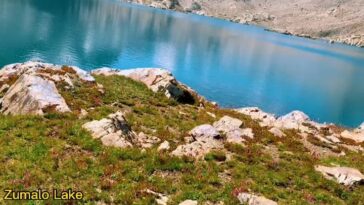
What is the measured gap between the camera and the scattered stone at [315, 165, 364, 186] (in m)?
23.4

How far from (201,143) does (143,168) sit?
6158 mm

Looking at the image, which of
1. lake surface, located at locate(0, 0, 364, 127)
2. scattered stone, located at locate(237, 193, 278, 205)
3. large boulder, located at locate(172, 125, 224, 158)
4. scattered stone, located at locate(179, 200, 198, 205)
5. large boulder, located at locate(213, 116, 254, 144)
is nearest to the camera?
scattered stone, located at locate(179, 200, 198, 205)

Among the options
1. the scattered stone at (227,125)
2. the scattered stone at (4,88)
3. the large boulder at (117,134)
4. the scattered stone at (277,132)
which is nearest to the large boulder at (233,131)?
the scattered stone at (227,125)

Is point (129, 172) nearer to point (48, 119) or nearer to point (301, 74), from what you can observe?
point (48, 119)

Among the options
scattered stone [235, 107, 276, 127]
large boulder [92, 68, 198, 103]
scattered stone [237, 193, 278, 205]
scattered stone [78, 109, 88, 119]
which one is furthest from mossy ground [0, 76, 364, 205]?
large boulder [92, 68, 198, 103]

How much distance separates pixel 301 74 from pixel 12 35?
11150cm

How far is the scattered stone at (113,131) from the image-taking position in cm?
2328

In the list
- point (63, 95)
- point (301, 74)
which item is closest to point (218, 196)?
point (63, 95)

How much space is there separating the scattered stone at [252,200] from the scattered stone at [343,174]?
6836 millimetres

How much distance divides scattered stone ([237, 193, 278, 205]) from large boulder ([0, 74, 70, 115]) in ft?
48.8

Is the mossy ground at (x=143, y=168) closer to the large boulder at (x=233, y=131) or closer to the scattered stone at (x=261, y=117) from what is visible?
the large boulder at (x=233, y=131)

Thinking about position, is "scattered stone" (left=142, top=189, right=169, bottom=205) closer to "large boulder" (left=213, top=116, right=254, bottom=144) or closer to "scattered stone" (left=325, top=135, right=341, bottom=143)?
"large boulder" (left=213, top=116, right=254, bottom=144)

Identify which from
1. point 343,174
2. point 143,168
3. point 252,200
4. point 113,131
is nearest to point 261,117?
point 343,174

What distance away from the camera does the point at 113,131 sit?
24.2 metres
